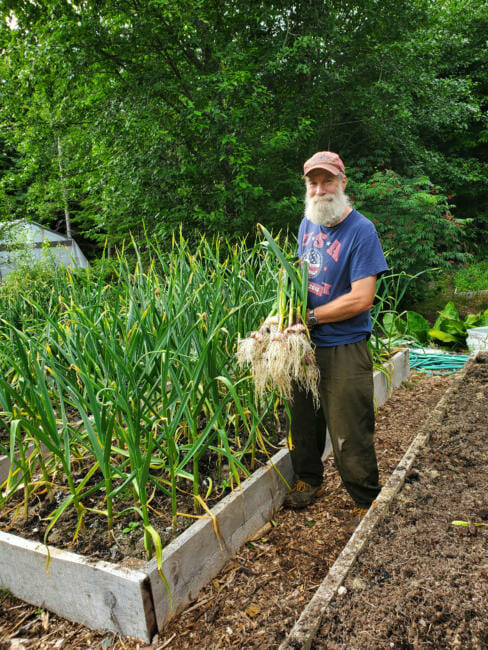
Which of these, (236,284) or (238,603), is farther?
(236,284)

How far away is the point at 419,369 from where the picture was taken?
456cm

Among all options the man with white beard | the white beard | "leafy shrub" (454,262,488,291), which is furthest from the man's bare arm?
"leafy shrub" (454,262,488,291)

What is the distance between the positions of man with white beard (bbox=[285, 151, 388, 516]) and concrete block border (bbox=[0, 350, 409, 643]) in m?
0.50

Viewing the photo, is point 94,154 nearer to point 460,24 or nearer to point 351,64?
point 351,64

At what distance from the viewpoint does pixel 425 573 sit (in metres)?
1.50

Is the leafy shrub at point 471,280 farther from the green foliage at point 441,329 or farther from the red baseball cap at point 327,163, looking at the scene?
the red baseball cap at point 327,163

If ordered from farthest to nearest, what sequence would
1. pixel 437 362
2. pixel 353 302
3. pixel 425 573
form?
pixel 437 362
pixel 353 302
pixel 425 573

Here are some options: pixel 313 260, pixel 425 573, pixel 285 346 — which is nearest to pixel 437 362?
pixel 313 260

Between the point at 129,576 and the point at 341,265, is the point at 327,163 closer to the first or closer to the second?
the point at 341,265

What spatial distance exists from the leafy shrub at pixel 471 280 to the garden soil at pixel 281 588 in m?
7.46

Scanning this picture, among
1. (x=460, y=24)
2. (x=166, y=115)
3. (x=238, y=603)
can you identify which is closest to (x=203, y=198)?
(x=166, y=115)

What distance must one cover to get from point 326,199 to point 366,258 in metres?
0.33

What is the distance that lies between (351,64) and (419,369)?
5820 millimetres

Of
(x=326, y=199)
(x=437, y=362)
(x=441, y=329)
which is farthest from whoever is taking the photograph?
(x=441, y=329)
